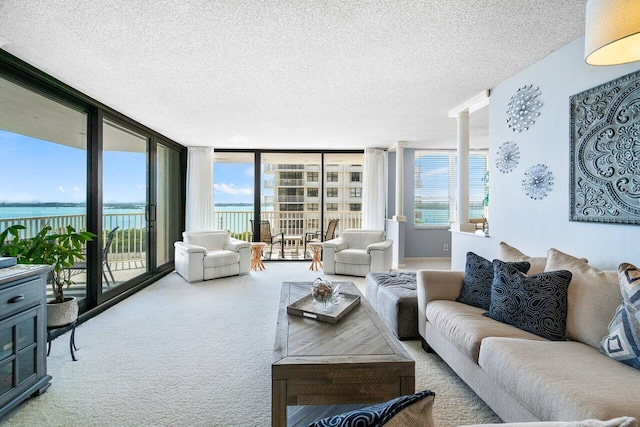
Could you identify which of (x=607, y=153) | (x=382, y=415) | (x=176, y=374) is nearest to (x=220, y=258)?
(x=176, y=374)

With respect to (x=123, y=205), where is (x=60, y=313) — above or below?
below

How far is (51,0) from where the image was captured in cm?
192

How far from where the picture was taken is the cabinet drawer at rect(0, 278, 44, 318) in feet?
5.98

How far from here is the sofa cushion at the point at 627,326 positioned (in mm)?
1462

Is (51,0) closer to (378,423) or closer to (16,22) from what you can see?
(16,22)

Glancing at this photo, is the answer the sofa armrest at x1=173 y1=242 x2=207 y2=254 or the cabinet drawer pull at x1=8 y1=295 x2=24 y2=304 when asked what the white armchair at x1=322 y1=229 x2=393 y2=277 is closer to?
the sofa armrest at x1=173 y1=242 x2=207 y2=254

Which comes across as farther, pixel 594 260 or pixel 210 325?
pixel 210 325

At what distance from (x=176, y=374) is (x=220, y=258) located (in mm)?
3011

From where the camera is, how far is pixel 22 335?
1960 mm

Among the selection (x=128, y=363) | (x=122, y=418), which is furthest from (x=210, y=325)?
(x=122, y=418)

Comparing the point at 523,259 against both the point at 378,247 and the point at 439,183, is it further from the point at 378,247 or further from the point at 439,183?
the point at 439,183

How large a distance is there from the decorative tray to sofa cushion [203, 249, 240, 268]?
118 inches

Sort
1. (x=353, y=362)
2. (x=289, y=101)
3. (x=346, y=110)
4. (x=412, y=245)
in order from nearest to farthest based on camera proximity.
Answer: (x=353, y=362), (x=289, y=101), (x=346, y=110), (x=412, y=245)

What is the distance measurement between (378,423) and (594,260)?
2.52 m
